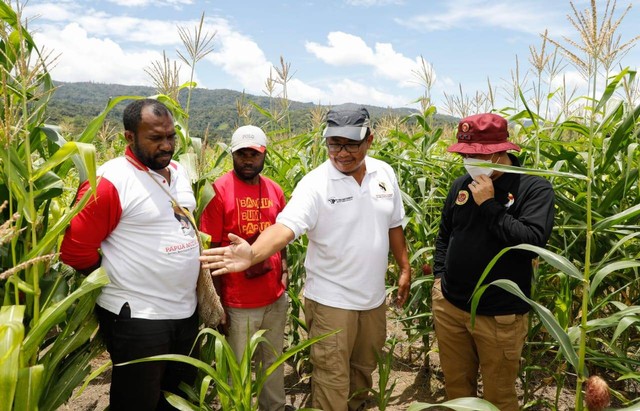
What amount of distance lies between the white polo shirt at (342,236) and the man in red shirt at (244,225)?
0.23 meters

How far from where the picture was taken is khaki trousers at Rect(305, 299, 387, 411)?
2.18 metres

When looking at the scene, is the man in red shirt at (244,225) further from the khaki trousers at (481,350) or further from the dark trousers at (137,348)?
the khaki trousers at (481,350)

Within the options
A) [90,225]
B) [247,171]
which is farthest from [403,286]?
[90,225]

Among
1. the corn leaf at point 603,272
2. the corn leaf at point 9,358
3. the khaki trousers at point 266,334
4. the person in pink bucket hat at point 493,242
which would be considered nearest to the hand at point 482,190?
the person in pink bucket hat at point 493,242

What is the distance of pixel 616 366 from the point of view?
1.90 meters

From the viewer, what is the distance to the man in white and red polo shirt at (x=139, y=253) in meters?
1.82

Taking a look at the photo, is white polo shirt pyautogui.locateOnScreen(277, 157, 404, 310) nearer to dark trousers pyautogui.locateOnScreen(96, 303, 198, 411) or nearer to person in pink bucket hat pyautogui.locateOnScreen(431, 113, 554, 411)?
person in pink bucket hat pyautogui.locateOnScreen(431, 113, 554, 411)

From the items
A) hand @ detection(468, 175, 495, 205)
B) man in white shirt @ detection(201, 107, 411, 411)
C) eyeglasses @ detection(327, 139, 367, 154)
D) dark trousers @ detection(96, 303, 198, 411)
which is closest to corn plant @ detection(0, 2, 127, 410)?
dark trousers @ detection(96, 303, 198, 411)

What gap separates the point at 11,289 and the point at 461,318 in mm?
1839

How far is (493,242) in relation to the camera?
79.3 inches

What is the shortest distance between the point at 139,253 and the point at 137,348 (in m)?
0.38

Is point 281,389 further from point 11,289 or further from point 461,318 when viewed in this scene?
point 11,289

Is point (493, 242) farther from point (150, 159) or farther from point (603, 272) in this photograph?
point (150, 159)

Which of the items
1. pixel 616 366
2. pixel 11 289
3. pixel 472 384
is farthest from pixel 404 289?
pixel 11 289
